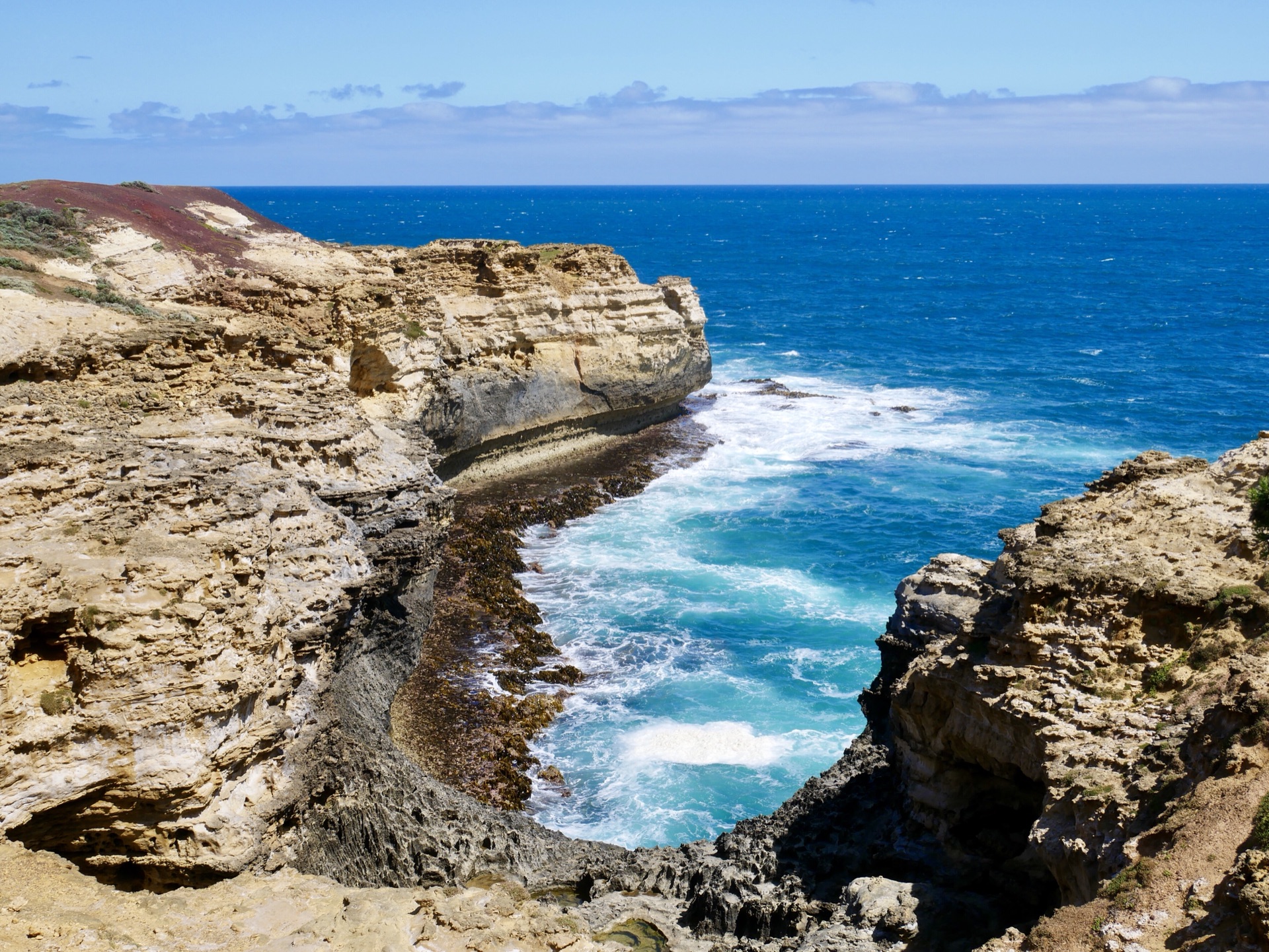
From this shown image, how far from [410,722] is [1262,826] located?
20620 mm

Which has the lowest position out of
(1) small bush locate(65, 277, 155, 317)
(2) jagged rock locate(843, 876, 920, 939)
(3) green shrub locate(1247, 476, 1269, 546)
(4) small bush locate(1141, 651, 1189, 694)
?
(2) jagged rock locate(843, 876, 920, 939)

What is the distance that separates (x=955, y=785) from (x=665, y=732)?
39.5ft

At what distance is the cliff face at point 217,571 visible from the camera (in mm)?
14117

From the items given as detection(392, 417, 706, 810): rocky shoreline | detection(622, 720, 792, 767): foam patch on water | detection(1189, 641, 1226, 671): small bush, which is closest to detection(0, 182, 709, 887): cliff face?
detection(392, 417, 706, 810): rocky shoreline

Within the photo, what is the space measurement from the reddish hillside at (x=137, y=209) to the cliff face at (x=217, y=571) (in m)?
6.98

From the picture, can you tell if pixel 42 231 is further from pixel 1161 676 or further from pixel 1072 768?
pixel 1161 676

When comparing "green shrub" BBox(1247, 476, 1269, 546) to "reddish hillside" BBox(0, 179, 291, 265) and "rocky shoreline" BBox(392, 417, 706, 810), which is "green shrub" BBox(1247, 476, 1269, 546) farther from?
"reddish hillside" BBox(0, 179, 291, 265)

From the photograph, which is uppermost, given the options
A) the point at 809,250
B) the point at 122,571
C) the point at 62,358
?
the point at 809,250

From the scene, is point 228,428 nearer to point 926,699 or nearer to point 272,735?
point 272,735

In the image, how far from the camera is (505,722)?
1097 inches

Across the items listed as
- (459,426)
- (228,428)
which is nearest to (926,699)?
(228,428)

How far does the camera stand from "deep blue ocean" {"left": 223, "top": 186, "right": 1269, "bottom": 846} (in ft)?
91.0

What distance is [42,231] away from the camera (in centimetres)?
4075

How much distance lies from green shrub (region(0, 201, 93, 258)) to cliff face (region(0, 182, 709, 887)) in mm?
307
